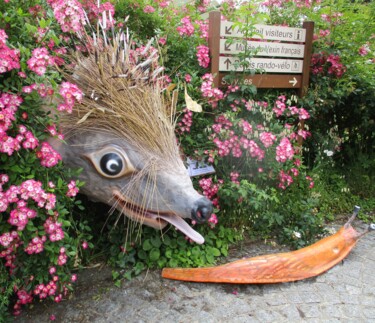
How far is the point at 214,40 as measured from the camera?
124 inches

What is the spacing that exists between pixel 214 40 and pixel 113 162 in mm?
1614

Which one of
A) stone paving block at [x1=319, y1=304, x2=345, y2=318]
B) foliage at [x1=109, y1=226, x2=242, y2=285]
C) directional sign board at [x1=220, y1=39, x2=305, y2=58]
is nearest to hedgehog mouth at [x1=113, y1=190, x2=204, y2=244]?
foliage at [x1=109, y1=226, x2=242, y2=285]

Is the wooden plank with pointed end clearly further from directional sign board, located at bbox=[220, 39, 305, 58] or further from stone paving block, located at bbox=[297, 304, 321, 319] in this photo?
directional sign board, located at bbox=[220, 39, 305, 58]

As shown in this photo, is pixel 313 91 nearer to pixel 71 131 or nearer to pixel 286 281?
pixel 286 281

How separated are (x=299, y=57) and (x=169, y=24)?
4.72ft

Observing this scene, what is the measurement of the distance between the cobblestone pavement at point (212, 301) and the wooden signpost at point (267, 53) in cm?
185

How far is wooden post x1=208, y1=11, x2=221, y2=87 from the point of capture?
10.2 ft

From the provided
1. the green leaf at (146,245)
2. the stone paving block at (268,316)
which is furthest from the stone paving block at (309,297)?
the green leaf at (146,245)

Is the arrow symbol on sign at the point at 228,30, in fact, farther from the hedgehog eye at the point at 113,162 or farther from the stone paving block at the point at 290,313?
the stone paving block at the point at 290,313

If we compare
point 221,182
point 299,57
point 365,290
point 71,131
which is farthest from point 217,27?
point 365,290

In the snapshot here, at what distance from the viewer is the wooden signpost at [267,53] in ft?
10.5

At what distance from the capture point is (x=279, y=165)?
132 inches

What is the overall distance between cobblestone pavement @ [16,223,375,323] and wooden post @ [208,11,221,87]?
1.85 m

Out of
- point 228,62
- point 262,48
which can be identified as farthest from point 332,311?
point 262,48
